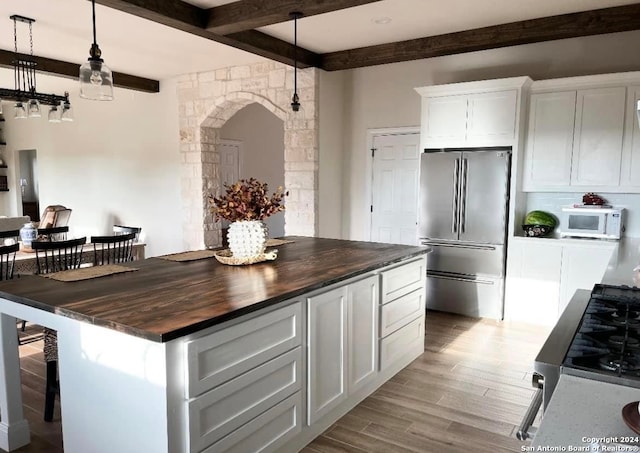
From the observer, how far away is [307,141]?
575 centimetres

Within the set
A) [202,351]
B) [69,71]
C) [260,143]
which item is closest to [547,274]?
[202,351]

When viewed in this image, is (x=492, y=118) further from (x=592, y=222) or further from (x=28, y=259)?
(x=28, y=259)

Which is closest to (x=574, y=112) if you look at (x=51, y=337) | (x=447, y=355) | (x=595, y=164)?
(x=595, y=164)

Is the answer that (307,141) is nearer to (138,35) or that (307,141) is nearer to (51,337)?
(138,35)

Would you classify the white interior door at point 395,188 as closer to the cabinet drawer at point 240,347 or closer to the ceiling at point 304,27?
the ceiling at point 304,27

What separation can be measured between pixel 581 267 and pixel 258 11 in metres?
3.67

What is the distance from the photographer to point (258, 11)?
12.8 ft

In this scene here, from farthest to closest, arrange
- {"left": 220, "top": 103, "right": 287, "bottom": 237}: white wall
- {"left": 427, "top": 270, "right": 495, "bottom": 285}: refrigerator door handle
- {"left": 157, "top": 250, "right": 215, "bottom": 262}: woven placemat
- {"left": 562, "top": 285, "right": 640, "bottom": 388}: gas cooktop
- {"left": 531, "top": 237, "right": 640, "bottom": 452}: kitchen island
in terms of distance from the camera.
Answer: {"left": 220, "top": 103, "right": 287, "bottom": 237}: white wall
{"left": 427, "top": 270, "right": 495, "bottom": 285}: refrigerator door handle
{"left": 157, "top": 250, "right": 215, "bottom": 262}: woven placemat
{"left": 562, "top": 285, "right": 640, "bottom": 388}: gas cooktop
{"left": 531, "top": 237, "right": 640, "bottom": 452}: kitchen island

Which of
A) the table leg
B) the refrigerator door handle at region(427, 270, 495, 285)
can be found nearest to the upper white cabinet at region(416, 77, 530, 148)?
the refrigerator door handle at region(427, 270, 495, 285)

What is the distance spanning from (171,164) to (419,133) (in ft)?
11.9

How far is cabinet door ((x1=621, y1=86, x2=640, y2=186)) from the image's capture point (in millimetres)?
4266

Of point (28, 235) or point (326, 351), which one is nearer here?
point (326, 351)

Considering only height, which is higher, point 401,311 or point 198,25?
point 198,25

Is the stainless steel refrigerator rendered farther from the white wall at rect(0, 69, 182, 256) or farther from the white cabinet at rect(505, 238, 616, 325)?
the white wall at rect(0, 69, 182, 256)
